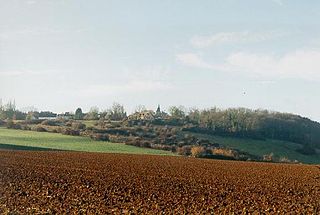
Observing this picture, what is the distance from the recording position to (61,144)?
63594 mm

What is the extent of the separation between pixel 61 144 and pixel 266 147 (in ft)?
127

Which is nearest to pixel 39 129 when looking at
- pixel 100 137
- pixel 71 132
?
pixel 71 132

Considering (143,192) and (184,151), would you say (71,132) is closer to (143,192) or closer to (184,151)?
(184,151)

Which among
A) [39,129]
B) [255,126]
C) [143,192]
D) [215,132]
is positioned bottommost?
[143,192]

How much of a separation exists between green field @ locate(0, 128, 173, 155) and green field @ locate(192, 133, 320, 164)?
69.5 feet

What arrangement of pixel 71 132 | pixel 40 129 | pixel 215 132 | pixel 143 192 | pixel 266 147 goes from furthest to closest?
pixel 215 132
pixel 266 147
pixel 40 129
pixel 71 132
pixel 143 192

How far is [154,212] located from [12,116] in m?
101

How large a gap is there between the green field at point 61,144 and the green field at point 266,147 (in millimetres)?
21182

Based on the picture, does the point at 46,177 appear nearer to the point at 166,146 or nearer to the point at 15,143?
the point at 15,143

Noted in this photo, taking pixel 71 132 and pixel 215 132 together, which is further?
pixel 215 132

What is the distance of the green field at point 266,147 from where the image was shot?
7788cm

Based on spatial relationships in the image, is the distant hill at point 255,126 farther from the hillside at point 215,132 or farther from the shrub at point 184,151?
the shrub at point 184,151

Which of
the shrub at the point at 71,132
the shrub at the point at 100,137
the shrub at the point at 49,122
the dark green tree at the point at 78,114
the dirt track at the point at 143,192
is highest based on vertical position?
the dark green tree at the point at 78,114

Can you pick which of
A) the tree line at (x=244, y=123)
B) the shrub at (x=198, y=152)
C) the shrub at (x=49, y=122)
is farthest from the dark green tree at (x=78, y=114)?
the shrub at (x=198, y=152)
